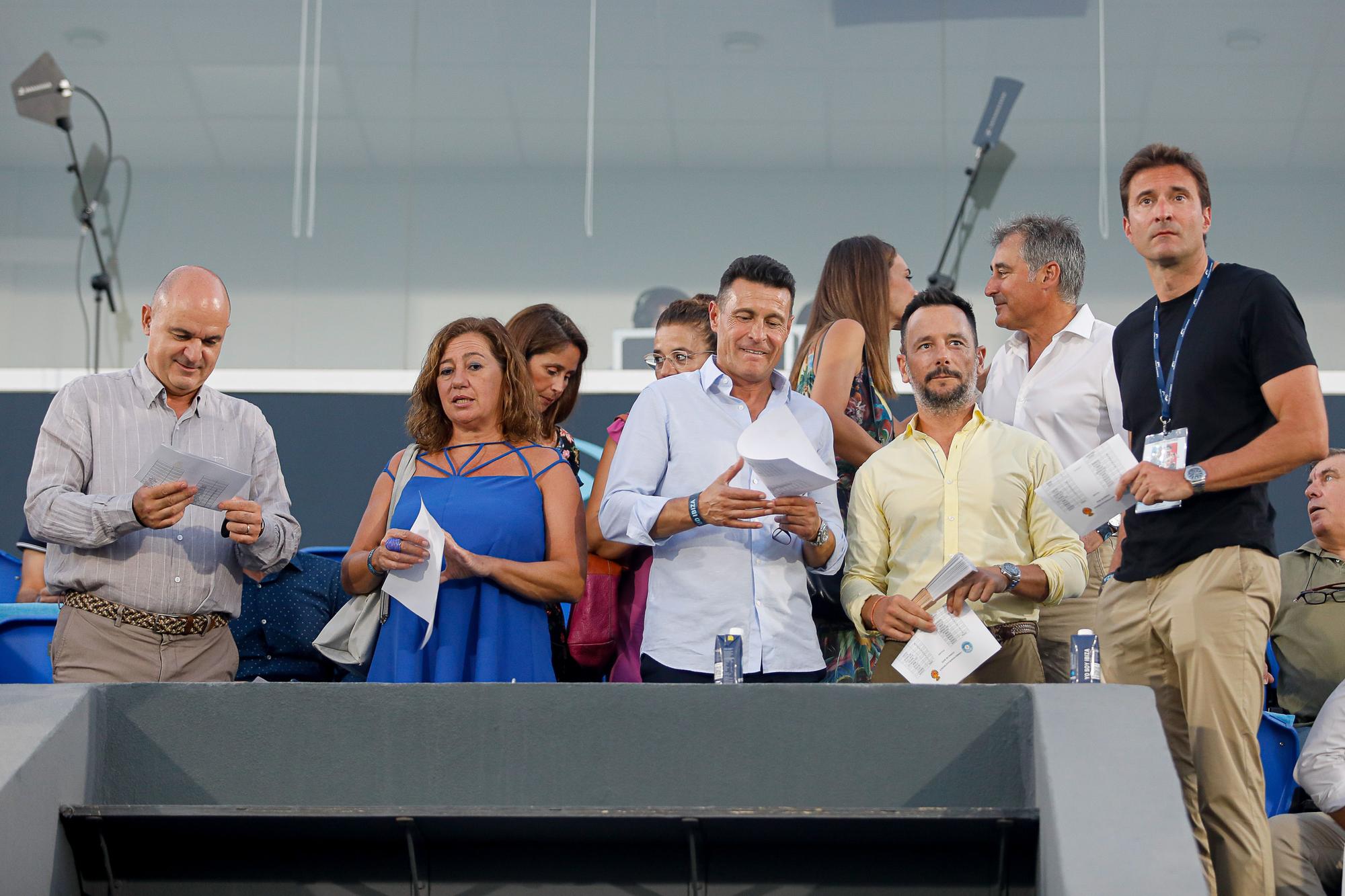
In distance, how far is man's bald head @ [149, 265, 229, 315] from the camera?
3.78 m

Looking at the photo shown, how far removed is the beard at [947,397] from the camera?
3793 millimetres

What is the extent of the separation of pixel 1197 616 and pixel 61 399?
2715mm

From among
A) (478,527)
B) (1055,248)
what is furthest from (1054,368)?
(478,527)

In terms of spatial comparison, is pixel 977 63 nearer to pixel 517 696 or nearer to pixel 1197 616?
pixel 1197 616

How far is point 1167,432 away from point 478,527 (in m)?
1.61

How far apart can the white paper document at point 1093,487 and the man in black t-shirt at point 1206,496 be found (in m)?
0.03

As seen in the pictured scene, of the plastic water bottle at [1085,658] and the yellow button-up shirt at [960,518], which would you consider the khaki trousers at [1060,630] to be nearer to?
the yellow button-up shirt at [960,518]

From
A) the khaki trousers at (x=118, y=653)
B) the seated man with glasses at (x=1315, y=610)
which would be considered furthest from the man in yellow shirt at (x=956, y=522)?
the khaki trousers at (x=118, y=653)

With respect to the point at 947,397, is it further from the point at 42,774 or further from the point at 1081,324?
the point at 42,774

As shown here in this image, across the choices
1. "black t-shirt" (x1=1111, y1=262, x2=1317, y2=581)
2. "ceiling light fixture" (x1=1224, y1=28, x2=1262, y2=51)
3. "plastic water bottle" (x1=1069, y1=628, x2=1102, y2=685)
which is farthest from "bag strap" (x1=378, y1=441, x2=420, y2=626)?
"ceiling light fixture" (x1=1224, y1=28, x2=1262, y2=51)

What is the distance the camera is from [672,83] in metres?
7.59

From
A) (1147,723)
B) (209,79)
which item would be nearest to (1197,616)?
(1147,723)

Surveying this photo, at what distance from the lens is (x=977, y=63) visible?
751 centimetres

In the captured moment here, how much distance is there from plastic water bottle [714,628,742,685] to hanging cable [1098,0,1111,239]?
4.81 meters
